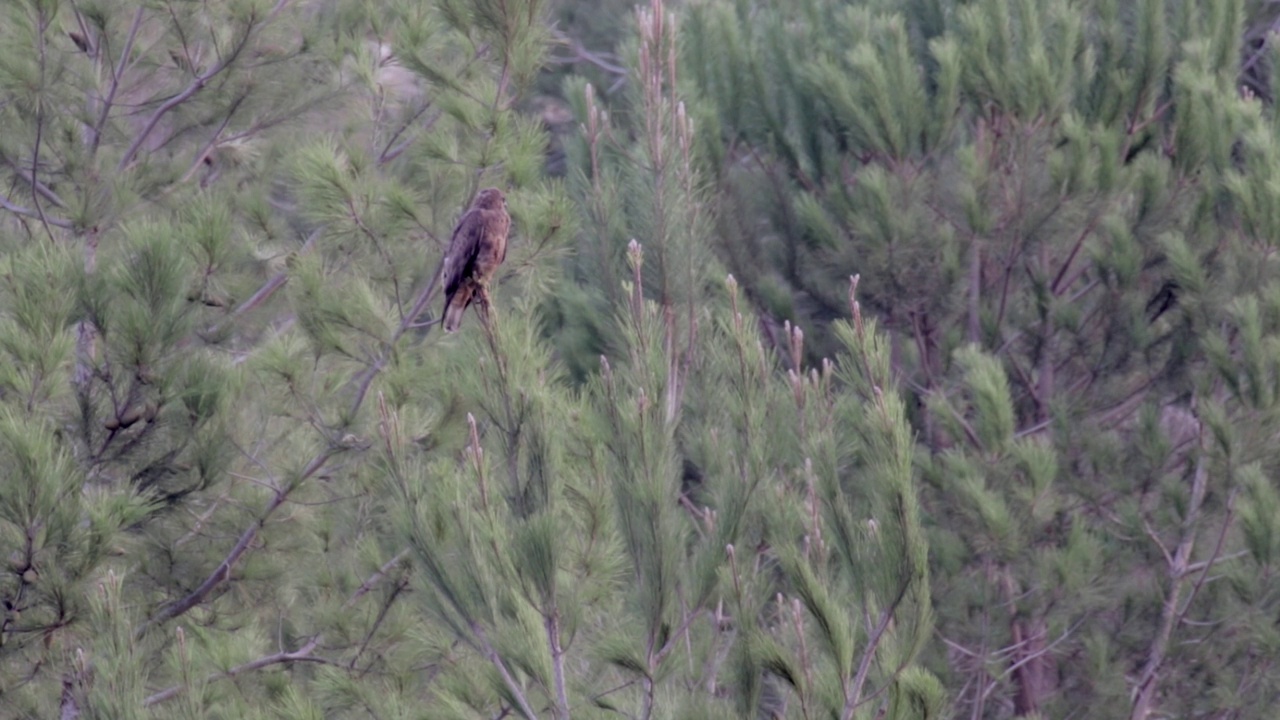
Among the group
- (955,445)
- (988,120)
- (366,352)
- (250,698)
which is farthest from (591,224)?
(988,120)

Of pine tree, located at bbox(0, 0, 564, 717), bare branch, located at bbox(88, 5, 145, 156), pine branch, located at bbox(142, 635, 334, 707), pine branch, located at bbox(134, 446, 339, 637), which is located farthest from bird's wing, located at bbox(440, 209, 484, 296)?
bare branch, located at bbox(88, 5, 145, 156)

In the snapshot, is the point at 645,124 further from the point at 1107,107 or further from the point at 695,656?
the point at 1107,107

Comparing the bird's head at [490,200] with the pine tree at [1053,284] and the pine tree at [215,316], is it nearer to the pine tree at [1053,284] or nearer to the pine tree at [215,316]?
the pine tree at [215,316]

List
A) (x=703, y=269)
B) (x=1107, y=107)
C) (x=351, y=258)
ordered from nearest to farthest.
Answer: (x=703, y=269), (x=351, y=258), (x=1107, y=107)

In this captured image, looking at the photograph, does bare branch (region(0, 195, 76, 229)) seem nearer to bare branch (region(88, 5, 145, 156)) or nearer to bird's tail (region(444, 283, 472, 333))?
bare branch (region(88, 5, 145, 156))

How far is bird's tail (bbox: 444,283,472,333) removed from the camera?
4133 millimetres

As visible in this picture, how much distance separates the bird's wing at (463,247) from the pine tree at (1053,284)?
7.58 feet

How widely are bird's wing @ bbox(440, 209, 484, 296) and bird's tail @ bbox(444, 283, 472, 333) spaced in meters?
0.08

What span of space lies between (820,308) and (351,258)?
318 centimetres

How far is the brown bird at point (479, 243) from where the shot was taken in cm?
398

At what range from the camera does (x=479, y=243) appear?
401 cm

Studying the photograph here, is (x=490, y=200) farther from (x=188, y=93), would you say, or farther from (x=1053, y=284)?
(x=1053, y=284)

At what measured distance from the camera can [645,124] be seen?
375 cm

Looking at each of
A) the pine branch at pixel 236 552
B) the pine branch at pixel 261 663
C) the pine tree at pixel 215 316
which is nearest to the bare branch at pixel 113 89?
the pine tree at pixel 215 316
